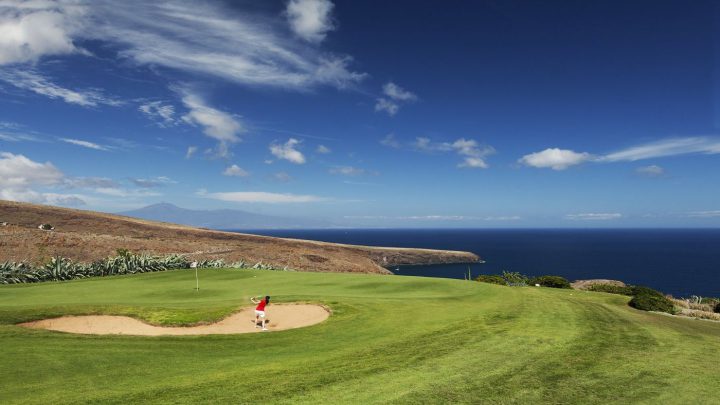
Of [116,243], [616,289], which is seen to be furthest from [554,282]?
[116,243]

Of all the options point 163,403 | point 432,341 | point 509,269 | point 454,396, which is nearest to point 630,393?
point 454,396

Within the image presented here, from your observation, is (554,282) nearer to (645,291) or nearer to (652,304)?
(645,291)

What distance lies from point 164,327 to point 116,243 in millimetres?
48244

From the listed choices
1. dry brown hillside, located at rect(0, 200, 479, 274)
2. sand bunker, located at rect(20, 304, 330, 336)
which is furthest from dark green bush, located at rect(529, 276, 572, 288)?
dry brown hillside, located at rect(0, 200, 479, 274)

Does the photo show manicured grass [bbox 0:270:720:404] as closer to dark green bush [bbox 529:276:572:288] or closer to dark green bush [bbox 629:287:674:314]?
dark green bush [bbox 629:287:674:314]

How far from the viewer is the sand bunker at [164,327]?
15.3 meters

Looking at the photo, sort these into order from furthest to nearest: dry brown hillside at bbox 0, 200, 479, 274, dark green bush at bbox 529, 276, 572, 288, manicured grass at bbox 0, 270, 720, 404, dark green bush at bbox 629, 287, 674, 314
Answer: dry brown hillside at bbox 0, 200, 479, 274
dark green bush at bbox 529, 276, 572, 288
dark green bush at bbox 629, 287, 674, 314
manicured grass at bbox 0, 270, 720, 404

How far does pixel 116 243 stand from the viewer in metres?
56.1

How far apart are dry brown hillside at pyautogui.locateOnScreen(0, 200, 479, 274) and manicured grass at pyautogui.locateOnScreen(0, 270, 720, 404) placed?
34.9m

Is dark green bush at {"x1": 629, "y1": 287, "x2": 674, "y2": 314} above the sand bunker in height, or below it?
below

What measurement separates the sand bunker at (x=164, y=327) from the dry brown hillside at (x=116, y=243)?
126 ft

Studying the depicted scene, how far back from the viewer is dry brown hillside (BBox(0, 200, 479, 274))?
49188 mm

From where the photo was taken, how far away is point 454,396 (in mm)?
8953

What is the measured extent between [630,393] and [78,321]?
18891 millimetres
